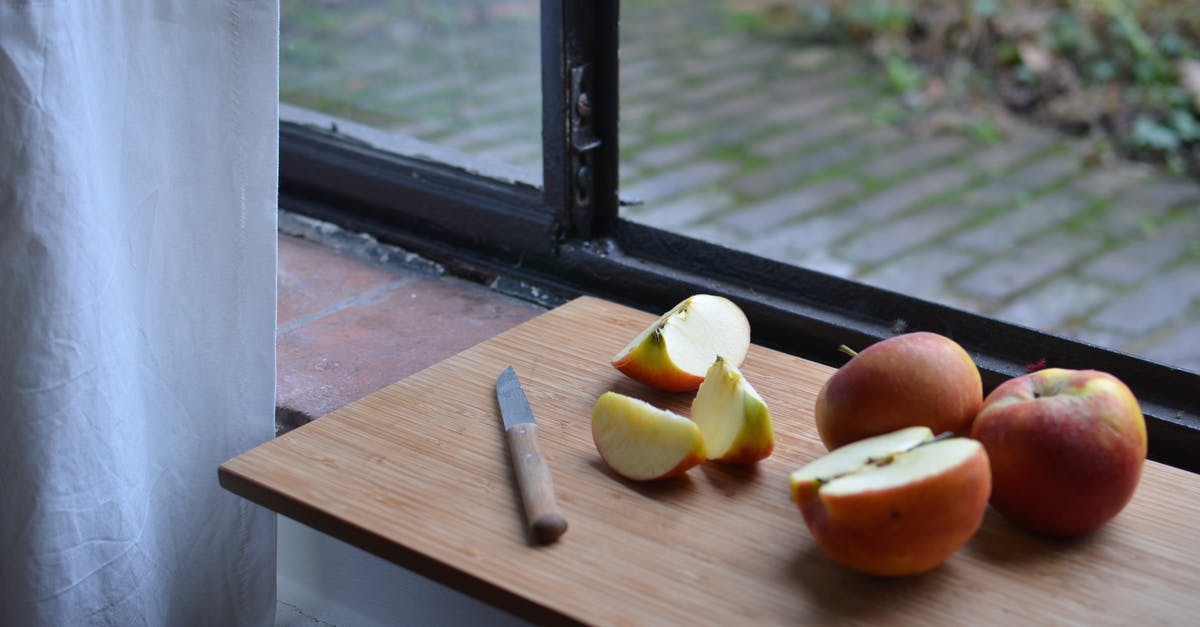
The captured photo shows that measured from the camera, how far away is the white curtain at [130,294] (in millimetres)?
716

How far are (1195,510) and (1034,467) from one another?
131 millimetres

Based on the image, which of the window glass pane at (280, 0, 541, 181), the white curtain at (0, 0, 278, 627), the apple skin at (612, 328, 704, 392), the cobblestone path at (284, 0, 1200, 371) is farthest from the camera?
the cobblestone path at (284, 0, 1200, 371)

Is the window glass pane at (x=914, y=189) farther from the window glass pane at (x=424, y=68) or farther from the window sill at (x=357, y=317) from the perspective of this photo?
the window sill at (x=357, y=317)

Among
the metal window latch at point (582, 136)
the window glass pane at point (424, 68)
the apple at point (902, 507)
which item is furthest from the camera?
the window glass pane at point (424, 68)

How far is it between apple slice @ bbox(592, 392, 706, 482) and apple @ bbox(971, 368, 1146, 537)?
16cm

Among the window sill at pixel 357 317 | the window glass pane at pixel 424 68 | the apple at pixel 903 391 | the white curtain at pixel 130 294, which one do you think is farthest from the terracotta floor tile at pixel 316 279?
the apple at pixel 903 391

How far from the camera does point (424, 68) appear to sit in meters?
1.52

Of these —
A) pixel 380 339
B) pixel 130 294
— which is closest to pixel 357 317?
pixel 380 339

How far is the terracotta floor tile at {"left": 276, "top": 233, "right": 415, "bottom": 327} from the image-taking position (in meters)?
1.13

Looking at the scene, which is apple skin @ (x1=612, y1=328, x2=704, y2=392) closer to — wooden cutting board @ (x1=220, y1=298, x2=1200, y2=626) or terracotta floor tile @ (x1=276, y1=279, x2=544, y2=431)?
wooden cutting board @ (x1=220, y1=298, x2=1200, y2=626)

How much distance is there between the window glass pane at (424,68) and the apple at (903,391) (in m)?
0.57

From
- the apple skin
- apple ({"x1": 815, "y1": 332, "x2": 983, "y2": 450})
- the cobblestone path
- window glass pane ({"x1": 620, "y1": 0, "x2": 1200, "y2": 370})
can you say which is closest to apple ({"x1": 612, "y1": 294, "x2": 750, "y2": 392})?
the apple skin

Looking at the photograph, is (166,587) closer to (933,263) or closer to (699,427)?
(699,427)

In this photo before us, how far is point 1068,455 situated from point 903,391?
96 millimetres
